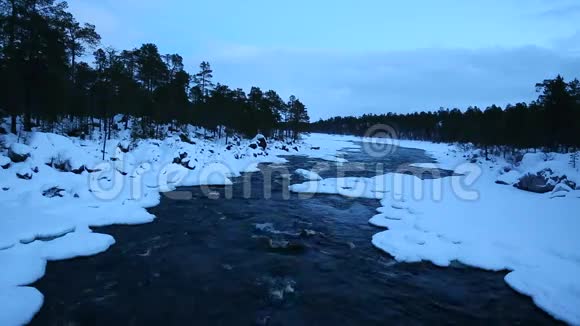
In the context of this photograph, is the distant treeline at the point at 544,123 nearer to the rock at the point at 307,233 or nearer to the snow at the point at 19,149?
the rock at the point at 307,233

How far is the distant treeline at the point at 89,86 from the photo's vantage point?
22.4m

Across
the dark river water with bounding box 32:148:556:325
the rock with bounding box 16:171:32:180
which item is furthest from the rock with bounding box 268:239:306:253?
the rock with bounding box 16:171:32:180

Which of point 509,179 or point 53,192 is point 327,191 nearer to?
point 509,179

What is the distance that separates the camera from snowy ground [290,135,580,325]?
8.67 m

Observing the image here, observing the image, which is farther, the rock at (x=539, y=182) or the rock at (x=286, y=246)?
the rock at (x=539, y=182)

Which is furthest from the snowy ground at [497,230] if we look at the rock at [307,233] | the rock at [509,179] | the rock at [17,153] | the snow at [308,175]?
the rock at [17,153]

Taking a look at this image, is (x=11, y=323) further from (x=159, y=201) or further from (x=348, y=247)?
(x=159, y=201)

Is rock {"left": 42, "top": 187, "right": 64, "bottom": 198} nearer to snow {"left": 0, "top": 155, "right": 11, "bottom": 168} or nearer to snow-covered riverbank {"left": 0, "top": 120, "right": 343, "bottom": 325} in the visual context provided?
snow-covered riverbank {"left": 0, "top": 120, "right": 343, "bottom": 325}

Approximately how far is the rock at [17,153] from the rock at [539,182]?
1213 inches

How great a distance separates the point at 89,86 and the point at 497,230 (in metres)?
43.5

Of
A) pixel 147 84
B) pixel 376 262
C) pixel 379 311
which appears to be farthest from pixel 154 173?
pixel 147 84

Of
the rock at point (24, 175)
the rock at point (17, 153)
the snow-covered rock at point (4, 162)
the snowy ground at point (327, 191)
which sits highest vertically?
the rock at point (17, 153)

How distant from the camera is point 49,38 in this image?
23.2 m

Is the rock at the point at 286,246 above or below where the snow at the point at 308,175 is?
below
